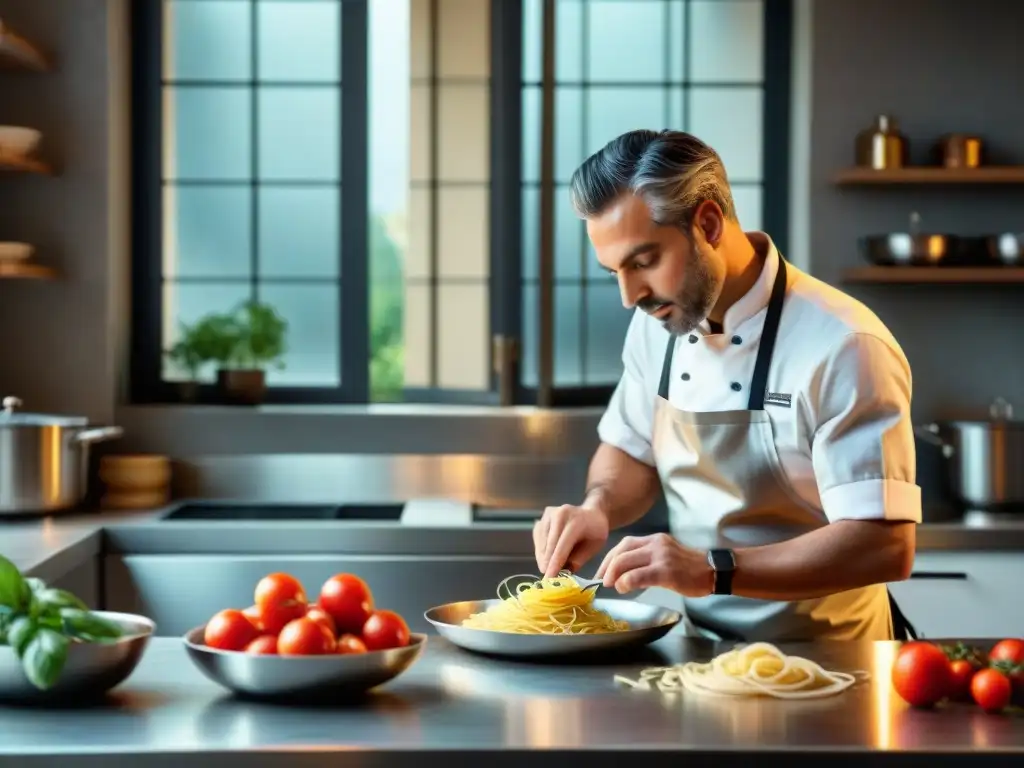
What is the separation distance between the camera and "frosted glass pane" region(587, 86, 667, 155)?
436 cm

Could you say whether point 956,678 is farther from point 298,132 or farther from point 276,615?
point 298,132

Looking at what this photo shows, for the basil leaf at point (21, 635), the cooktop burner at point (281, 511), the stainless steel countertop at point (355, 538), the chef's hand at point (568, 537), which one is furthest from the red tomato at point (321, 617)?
the cooktop burner at point (281, 511)

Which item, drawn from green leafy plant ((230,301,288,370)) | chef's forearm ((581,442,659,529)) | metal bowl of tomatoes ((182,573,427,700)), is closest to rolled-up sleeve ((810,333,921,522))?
chef's forearm ((581,442,659,529))

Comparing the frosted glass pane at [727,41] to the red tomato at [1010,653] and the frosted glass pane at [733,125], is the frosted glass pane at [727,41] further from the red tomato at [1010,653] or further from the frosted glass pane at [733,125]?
the red tomato at [1010,653]

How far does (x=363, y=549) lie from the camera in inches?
146

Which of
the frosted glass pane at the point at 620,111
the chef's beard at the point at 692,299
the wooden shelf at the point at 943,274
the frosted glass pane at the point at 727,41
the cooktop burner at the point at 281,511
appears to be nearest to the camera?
the chef's beard at the point at 692,299

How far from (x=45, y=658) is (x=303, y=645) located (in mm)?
316

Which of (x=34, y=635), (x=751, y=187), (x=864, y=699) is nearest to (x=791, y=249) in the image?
(x=751, y=187)

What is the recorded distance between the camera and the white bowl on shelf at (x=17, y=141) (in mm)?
3941

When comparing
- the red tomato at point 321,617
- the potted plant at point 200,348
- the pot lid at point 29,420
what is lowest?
the red tomato at point 321,617

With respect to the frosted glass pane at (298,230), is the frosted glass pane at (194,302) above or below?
below

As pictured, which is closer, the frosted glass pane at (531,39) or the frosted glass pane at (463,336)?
the frosted glass pane at (531,39)

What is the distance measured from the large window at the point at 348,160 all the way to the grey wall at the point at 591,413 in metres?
0.19

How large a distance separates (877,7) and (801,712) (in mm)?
3080
